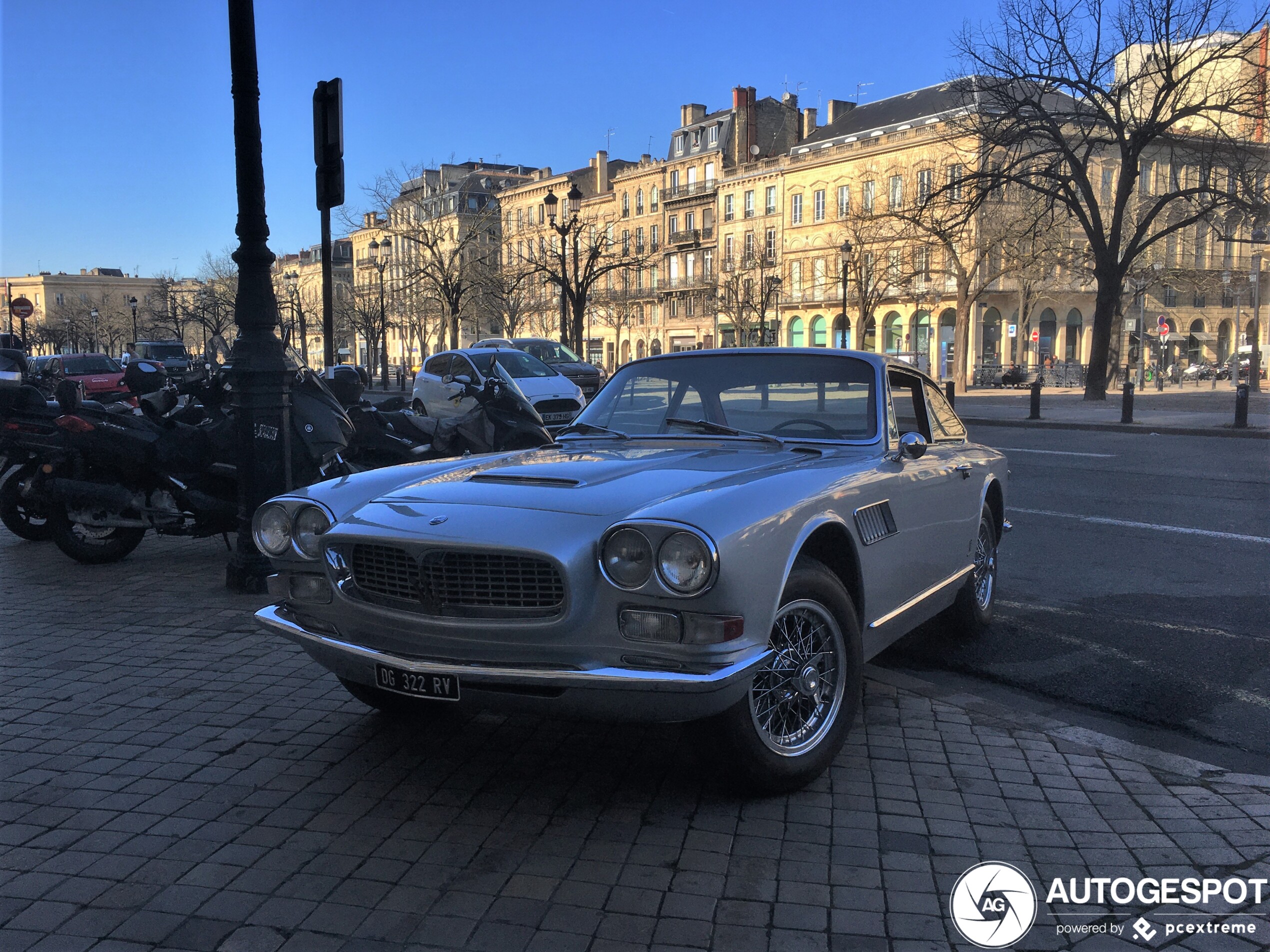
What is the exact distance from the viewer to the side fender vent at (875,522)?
3.90m

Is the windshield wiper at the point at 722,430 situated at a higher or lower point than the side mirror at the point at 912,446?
higher

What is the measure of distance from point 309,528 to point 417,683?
88 cm

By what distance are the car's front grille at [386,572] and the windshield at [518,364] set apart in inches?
608

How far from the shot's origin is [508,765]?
3912 millimetres

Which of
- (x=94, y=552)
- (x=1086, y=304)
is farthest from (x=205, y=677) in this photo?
(x=1086, y=304)

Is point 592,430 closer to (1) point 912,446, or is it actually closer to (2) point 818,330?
(1) point 912,446

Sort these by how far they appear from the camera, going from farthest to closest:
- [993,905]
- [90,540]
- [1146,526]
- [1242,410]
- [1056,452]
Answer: [1242,410], [1056,452], [1146,526], [90,540], [993,905]

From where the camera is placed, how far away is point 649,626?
123 inches

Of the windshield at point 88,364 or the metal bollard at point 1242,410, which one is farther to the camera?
the windshield at point 88,364

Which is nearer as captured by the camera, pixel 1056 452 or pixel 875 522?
pixel 875 522

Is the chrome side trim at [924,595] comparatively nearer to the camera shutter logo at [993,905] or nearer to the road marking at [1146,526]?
the camera shutter logo at [993,905]

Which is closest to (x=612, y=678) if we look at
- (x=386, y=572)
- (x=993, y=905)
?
(x=386, y=572)

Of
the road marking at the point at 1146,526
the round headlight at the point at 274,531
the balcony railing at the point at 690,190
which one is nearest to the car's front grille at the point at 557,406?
the road marking at the point at 1146,526

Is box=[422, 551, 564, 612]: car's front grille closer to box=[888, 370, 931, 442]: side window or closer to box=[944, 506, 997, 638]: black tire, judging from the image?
box=[888, 370, 931, 442]: side window
